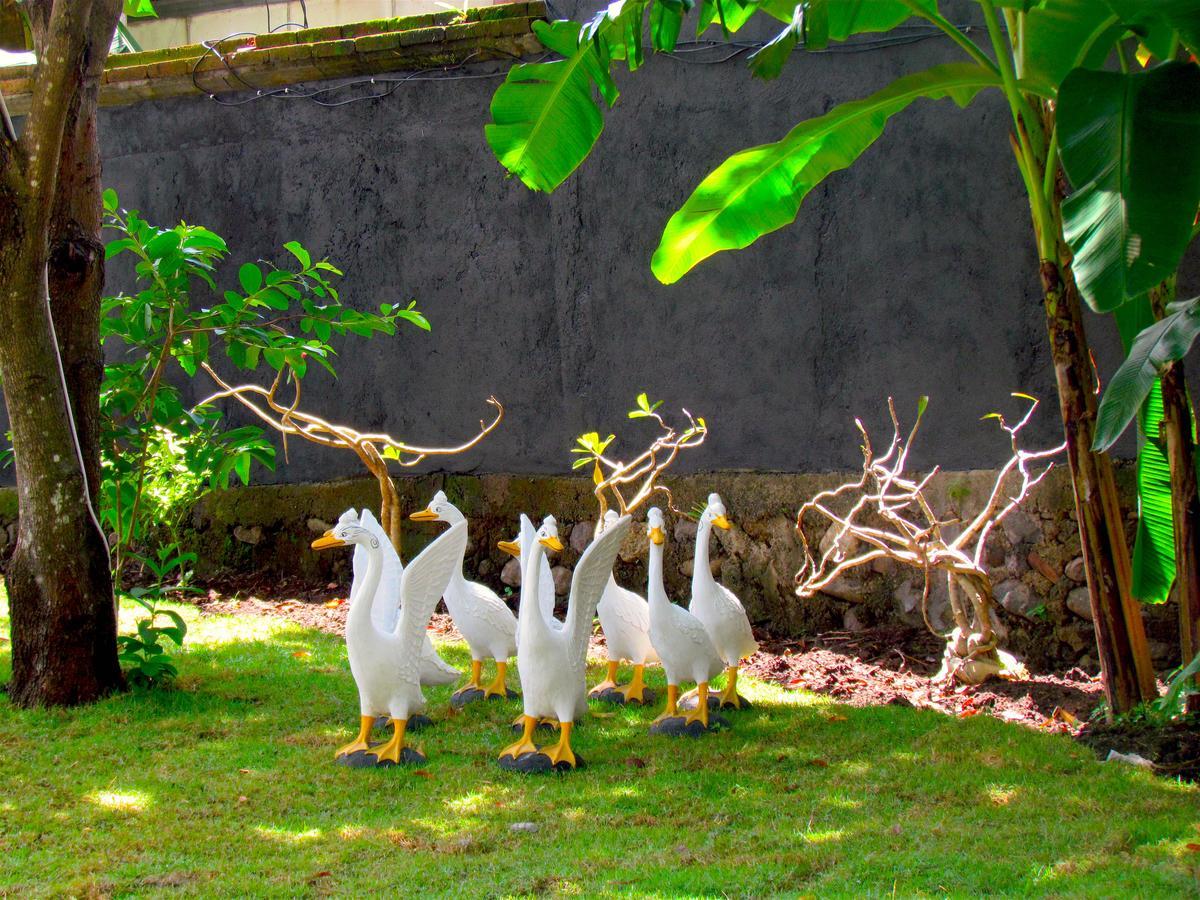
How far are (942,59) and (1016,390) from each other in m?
1.80

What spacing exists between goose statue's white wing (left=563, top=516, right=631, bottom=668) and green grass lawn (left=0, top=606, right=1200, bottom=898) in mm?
467

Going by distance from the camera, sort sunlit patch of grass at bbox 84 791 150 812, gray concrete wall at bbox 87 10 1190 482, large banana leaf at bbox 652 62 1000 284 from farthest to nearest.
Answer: gray concrete wall at bbox 87 10 1190 482 → large banana leaf at bbox 652 62 1000 284 → sunlit patch of grass at bbox 84 791 150 812

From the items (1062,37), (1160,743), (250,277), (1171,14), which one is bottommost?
(1160,743)

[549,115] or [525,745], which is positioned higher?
[549,115]

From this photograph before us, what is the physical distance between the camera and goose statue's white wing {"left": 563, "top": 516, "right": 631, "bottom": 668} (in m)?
4.25


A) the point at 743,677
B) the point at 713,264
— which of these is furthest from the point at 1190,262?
the point at 743,677

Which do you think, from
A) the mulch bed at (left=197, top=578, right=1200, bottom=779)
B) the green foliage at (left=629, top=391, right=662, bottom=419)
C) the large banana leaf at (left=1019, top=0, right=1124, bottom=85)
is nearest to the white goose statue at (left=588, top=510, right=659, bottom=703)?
the green foliage at (left=629, top=391, right=662, bottom=419)

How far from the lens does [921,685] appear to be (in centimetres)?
556

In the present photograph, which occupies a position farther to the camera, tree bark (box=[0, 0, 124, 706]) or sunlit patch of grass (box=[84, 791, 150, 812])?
tree bark (box=[0, 0, 124, 706])

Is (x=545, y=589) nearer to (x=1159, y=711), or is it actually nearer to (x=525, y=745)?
(x=525, y=745)

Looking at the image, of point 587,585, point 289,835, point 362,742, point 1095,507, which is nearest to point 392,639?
point 362,742

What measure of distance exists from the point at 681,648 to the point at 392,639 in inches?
46.3

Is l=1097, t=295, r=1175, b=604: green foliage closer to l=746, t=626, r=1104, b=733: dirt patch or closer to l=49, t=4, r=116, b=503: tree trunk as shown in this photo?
l=746, t=626, r=1104, b=733: dirt patch

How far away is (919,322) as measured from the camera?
244 inches
